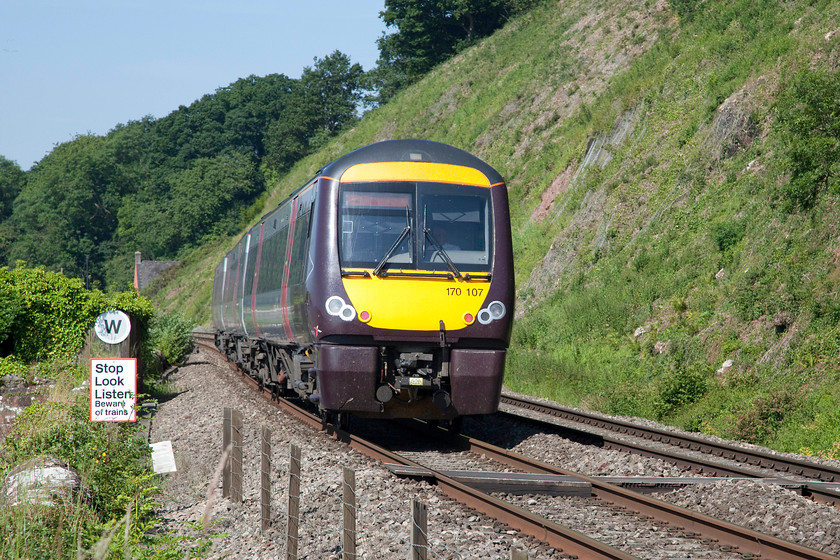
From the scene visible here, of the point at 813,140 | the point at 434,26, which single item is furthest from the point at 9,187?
the point at 813,140

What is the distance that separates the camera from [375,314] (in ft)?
35.3

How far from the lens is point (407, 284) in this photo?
35.6 ft

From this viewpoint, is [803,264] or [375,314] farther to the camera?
[803,264]

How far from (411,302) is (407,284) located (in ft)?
0.75

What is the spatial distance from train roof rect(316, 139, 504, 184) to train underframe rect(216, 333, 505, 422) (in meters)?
2.28

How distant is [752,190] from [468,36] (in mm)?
49118

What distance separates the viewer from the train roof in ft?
37.6

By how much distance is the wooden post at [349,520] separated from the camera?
5.72 meters

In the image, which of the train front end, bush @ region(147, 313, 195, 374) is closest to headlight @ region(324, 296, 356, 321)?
the train front end

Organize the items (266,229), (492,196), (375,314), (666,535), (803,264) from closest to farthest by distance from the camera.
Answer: (666,535)
(375,314)
(492,196)
(803,264)
(266,229)

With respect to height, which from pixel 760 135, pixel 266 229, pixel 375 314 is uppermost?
pixel 760 135

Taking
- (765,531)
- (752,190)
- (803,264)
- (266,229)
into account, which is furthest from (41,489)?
(752,190)

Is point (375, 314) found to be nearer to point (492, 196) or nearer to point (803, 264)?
point (492, 196)

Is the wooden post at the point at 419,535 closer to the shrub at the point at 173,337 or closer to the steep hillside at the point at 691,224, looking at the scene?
the steep hillside at the point at 691,224
